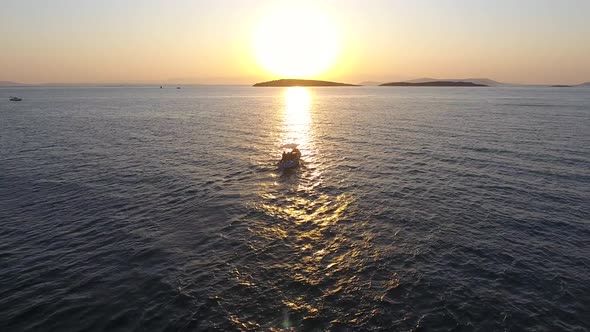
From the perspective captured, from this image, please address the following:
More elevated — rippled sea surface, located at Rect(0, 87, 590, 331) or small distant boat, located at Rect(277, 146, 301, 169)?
small distant boat, located at Rect(277, 146, 301, 169)

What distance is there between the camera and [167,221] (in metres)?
35.0

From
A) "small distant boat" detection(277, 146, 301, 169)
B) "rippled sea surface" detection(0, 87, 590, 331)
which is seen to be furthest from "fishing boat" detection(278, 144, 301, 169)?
"rippled sea surface" detection(0, 87, 590, 331)

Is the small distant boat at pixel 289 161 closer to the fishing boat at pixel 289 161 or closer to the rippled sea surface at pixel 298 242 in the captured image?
the fishing boat at pixel 289 161

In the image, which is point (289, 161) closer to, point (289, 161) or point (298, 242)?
point (289, 161)

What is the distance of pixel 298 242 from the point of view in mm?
30797

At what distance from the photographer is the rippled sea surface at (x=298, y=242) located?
856 inches

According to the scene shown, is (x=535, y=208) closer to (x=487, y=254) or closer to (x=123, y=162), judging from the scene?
(x=487, y=254)

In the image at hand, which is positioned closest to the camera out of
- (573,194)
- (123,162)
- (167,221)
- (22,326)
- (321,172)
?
(22,326)

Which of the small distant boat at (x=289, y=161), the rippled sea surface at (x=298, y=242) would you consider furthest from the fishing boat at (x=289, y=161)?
the rippled sea surface at (x=298, y=242)

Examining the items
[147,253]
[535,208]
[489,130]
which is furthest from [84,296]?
[489,130]

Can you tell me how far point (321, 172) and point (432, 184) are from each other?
16.5m

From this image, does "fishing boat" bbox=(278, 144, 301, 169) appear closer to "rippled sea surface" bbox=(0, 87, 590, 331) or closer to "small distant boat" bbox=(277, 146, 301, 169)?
"small distant boat" bbox=(277, 146, 301, 169)

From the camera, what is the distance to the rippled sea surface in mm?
21734

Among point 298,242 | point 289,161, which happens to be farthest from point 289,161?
point 298,242
